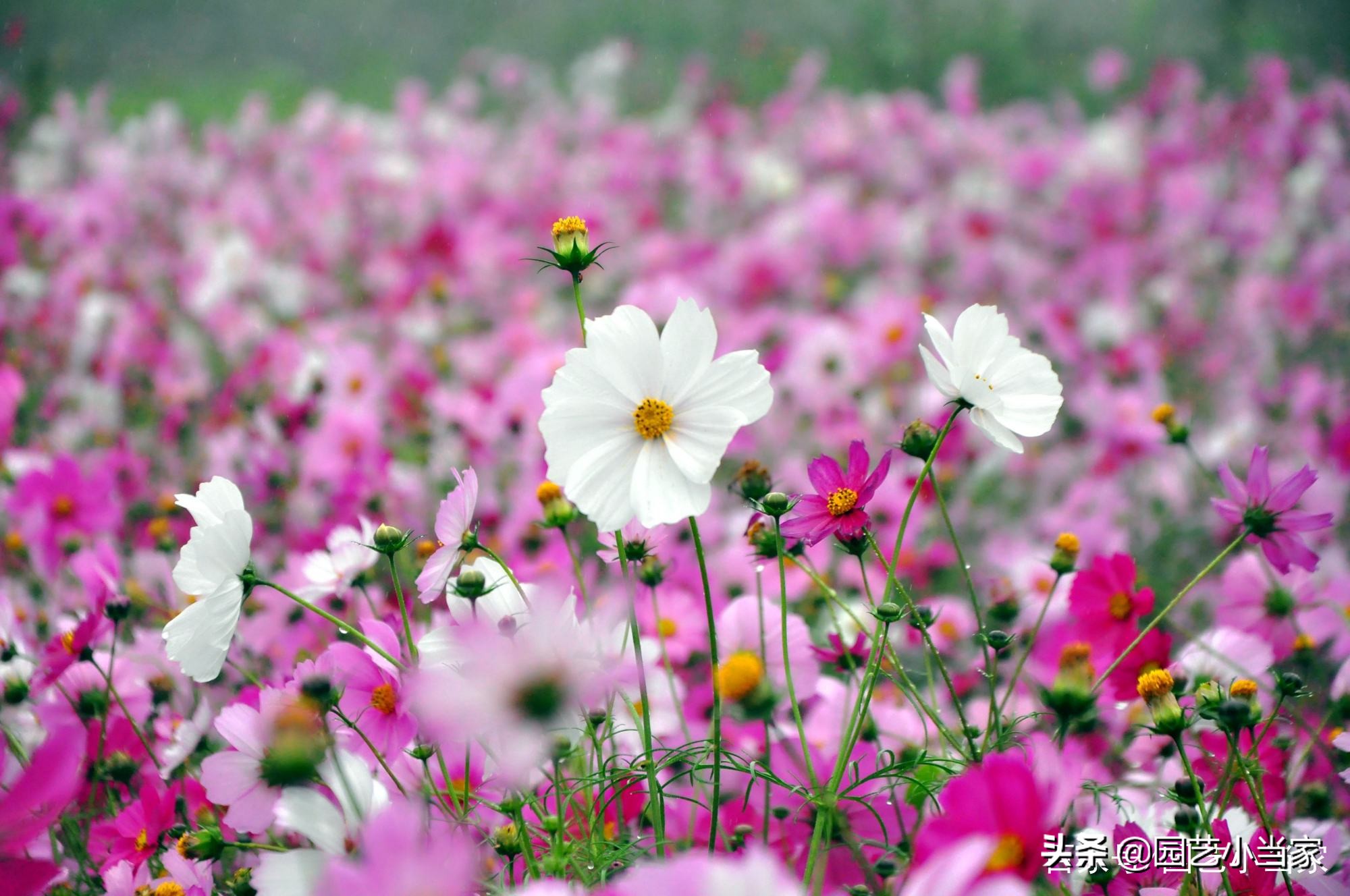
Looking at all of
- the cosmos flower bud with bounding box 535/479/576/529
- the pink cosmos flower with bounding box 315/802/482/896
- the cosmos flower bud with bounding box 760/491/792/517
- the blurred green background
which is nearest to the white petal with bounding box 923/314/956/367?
the cosmos flower bud with bounding box 760/491/792/517

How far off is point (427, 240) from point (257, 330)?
39cm

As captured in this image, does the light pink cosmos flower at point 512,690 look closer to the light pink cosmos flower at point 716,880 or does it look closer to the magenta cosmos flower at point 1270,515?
the light pink cosmos flower at point 716,880

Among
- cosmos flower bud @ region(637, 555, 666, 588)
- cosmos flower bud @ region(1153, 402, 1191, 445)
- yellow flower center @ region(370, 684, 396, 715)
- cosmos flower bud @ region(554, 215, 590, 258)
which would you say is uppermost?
cosmos flower bud @ region(1153, 402, 1191, 445)

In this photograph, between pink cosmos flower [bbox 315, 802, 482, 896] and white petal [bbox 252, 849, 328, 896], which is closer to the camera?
pink cosmos flower [bbox 315, 802, 482, 896]

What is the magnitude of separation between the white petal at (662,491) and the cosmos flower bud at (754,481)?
0.21ft

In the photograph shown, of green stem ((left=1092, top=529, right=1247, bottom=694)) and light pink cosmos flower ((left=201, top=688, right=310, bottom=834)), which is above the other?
green stem ((left=1092, top=529, right=1247, bottom=694))

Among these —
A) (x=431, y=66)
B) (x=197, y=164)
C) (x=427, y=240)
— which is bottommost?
(x=427, y=240)

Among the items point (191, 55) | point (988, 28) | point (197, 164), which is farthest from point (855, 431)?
point (191, 55)

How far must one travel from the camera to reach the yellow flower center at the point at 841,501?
0.49 meters

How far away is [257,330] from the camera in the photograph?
1793mm

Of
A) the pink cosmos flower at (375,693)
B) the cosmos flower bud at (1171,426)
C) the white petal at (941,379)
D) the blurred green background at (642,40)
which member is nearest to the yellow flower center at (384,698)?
the pink cosmos flower at (375,693)

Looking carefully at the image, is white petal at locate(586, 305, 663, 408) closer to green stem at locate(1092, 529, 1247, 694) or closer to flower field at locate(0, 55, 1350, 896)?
flower field at locate(0, 55, 1350, 896)

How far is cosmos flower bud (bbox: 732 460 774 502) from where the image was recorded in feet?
1.69

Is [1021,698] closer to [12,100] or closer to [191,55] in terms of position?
[12,100]
